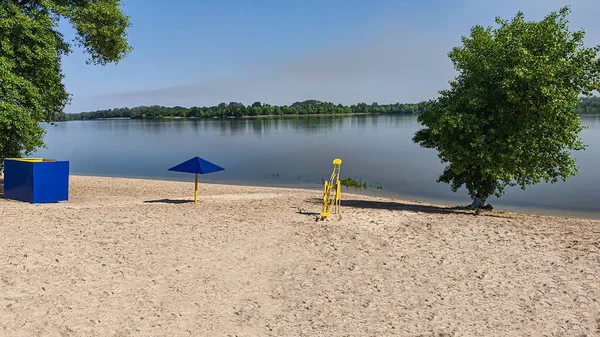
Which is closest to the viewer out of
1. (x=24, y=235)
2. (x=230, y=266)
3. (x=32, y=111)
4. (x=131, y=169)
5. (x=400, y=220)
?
(x=230, y=266)

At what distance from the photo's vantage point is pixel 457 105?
17.1 m

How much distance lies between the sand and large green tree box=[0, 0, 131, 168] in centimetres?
393

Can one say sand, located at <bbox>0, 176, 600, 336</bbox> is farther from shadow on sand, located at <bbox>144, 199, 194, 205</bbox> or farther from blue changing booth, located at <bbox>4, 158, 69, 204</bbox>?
shadow on sand, located at <bbox>144, 199, 194, 205</bbox>

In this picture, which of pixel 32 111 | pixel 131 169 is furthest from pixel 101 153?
pixel 32 111

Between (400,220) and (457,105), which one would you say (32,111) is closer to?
(400,220)

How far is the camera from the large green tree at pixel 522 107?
1541 centimetres

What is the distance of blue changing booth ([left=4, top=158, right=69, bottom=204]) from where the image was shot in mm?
16250

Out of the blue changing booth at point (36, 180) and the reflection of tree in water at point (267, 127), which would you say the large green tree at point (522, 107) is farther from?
the reflection of tree in water at point (267, 127)

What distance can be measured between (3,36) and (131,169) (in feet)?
91.3

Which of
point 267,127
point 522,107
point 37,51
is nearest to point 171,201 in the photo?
point 37,51

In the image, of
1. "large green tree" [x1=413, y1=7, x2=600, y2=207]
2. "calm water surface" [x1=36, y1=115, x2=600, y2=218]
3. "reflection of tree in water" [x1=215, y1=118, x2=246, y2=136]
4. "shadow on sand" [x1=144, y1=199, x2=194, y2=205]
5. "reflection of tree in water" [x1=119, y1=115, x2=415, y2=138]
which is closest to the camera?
"large green tree" [x1=413, y1=7, x2=600, y2=207]

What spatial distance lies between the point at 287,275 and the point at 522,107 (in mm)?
10647

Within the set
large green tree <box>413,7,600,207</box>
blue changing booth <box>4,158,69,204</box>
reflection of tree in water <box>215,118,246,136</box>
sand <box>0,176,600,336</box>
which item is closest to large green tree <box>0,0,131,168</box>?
blue changing booth <box>4,158,69,204</box>

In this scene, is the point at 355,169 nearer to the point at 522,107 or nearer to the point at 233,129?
the point at 522,107
